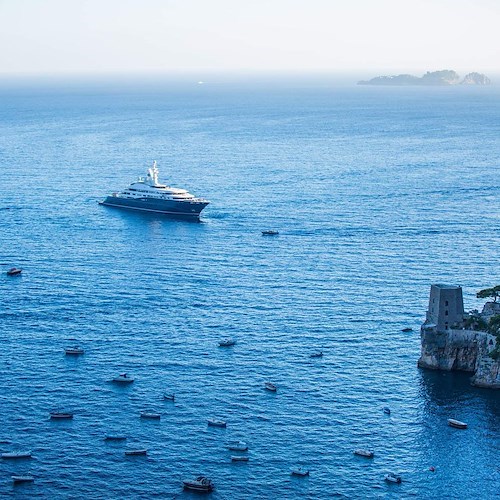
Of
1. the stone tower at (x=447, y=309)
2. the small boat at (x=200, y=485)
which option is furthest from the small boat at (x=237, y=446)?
the stone tower at (x=447, y=309)

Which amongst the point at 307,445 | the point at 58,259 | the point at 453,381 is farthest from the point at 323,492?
the point at 58,259

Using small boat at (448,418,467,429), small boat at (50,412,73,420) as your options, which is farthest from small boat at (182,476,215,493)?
small boat at (448,418,467,429)

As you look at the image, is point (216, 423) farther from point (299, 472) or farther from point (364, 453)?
point (364, 453)

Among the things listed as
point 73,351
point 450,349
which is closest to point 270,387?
point 450,349

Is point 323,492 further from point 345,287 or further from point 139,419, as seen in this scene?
point 345,287

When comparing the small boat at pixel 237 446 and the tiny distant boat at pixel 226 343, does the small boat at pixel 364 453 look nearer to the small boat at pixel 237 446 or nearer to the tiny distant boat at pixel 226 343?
the small boat at pixel 237 446
